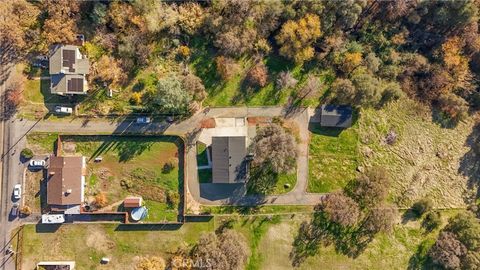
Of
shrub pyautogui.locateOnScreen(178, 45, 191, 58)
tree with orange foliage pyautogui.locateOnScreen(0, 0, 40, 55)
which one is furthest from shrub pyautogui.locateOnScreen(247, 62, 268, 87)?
Result: tree with orange foliage pyautogui.locateOnScreen(0, 0, 40, 55)

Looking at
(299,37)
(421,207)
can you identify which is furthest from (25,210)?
(421,207)

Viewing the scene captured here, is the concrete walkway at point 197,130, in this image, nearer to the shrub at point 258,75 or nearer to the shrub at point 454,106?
the shrub at point 258,75

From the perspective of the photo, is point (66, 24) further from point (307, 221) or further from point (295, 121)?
point (307, 221)

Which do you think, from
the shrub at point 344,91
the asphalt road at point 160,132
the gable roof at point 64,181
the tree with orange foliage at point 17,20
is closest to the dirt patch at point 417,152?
the shrub at point 344,91

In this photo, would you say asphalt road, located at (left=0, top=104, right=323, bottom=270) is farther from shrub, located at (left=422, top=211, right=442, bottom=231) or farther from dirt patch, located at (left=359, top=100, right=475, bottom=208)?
shrub, located at (left=422, top=211, right=442, bottom=231)

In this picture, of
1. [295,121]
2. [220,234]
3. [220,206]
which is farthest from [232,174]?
[295,121]
